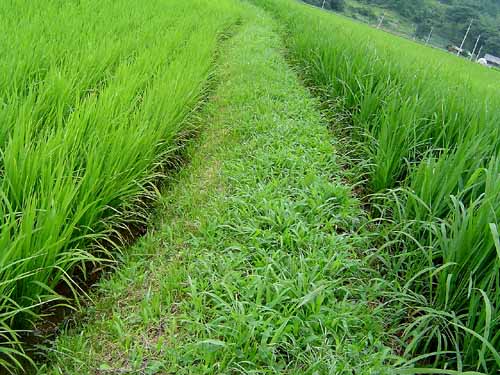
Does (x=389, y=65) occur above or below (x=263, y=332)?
above

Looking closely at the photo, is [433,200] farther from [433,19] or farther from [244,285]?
[433,19]

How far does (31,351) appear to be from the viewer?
1486 mm

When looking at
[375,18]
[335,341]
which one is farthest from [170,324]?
[375,18]

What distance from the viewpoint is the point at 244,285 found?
1691mm

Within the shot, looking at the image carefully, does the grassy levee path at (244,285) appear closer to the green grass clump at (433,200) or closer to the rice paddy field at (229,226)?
the rice paddy field at (229,226)

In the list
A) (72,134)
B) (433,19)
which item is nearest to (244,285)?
(72,134)

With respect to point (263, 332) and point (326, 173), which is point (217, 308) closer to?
point (263, 332)

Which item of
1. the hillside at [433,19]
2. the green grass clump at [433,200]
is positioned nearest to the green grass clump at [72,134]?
the green grass clump at [433,200]

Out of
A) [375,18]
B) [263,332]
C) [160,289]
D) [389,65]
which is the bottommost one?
[160,289]

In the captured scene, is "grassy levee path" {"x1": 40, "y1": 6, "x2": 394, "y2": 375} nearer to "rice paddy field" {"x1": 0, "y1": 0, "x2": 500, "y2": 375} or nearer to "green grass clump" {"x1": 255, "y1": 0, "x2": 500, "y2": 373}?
"rice paddy field" {"x1": 0, "y1": 0, "x2": 500, "y2": 375}

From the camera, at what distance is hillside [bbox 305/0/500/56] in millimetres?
41219

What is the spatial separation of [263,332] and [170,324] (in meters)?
0.35

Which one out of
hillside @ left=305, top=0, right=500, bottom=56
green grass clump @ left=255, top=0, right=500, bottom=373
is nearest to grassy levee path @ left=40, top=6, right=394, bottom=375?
green grass clump @ left=255, top=0, right=500, bottom=373

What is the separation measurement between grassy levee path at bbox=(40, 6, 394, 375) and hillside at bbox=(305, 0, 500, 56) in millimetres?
40763
